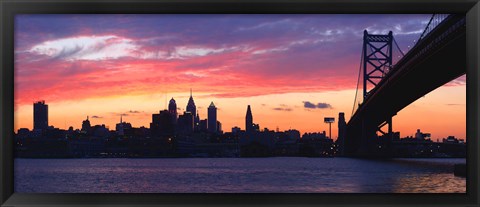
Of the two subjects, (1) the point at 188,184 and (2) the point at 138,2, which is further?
(1) the point at 188,184

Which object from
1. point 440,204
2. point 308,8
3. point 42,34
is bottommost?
point 440,204

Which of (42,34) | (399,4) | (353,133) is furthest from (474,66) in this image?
(42,34)

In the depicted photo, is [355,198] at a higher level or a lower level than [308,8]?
lower

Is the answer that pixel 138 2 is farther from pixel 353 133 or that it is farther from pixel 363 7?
pixel 353 133

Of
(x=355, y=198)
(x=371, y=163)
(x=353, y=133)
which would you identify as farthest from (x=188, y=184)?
(x=355, y=198)

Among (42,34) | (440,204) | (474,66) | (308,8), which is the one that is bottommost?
(440,204)

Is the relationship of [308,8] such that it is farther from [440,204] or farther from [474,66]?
[440,204]

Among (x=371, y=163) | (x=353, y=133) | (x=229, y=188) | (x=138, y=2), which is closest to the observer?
(x=138, y=2)

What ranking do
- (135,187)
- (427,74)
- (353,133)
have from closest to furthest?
1. (427,74)
2. (135,187)
3. (353,133)

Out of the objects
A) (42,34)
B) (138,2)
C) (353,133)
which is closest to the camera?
(138,2)
